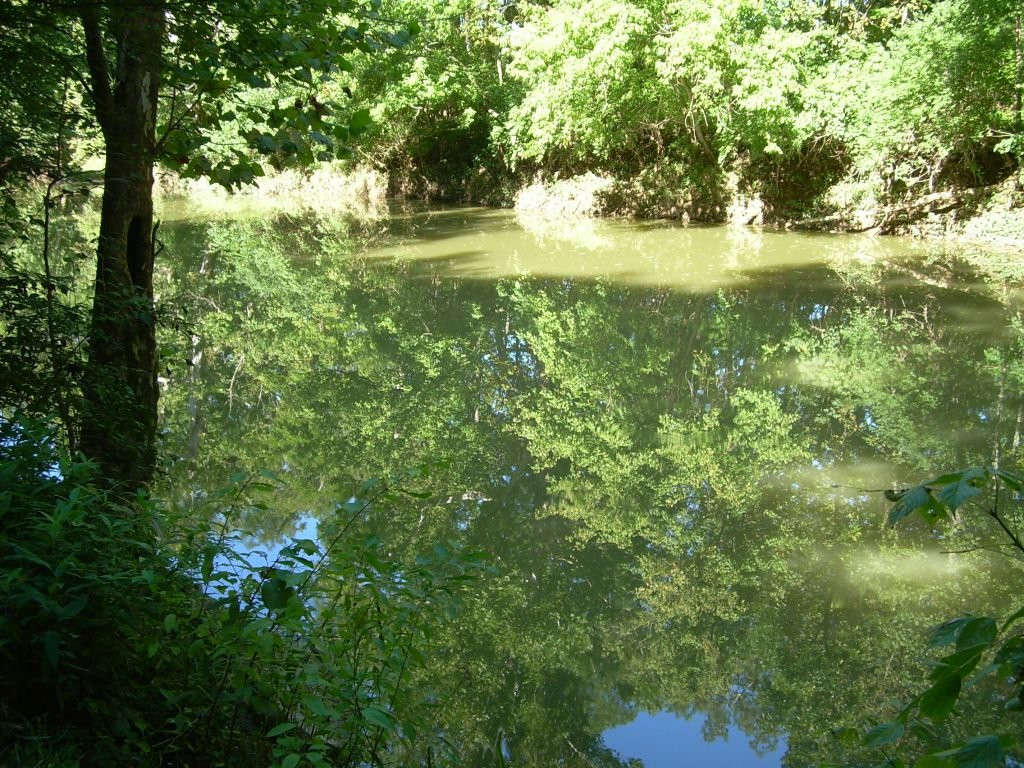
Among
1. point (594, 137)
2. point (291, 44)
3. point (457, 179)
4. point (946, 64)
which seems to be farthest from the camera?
point (457, 179)

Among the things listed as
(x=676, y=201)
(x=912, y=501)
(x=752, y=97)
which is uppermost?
(x=752, y=97)

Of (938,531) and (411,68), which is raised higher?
(411,68)

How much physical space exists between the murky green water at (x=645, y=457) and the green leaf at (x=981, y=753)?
248 centimetres

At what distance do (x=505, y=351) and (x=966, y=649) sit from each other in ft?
27.8

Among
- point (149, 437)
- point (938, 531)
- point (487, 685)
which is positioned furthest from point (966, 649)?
point (938, 531)

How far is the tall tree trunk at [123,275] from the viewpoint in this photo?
11.8 feet

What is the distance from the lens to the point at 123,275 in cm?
396

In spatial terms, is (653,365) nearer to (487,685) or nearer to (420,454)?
(420,454)

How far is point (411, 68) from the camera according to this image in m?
26.3

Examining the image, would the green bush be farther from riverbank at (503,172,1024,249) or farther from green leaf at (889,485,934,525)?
riverbank at (503,172,1024,249)

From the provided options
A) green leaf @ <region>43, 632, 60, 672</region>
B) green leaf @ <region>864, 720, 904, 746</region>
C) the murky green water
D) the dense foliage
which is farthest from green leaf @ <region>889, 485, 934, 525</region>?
the dense foliage

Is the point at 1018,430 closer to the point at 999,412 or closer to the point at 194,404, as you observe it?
the point at 999,412

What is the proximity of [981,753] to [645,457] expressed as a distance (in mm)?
5540

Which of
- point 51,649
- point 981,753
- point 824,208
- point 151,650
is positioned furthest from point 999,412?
point 824,208
